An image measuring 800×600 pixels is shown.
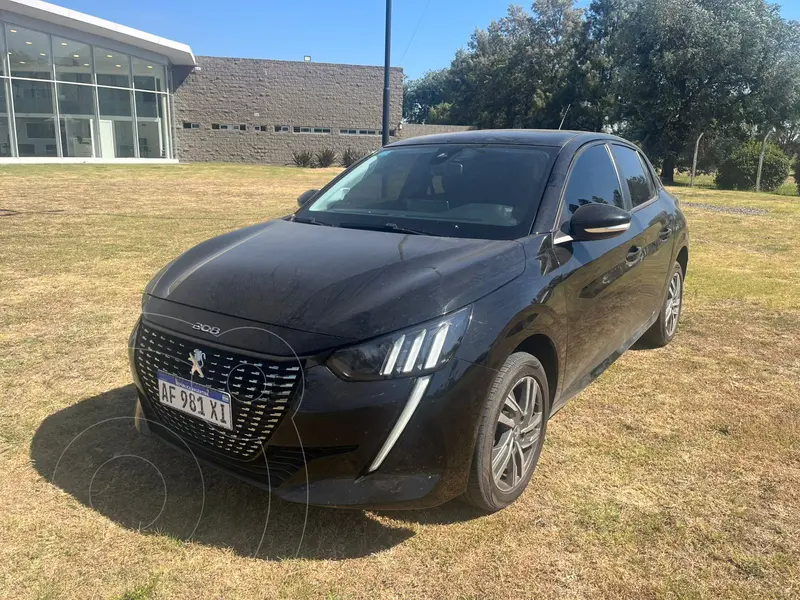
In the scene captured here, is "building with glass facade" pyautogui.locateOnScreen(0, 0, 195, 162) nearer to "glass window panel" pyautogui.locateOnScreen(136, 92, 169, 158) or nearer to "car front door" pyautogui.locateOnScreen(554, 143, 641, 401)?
"glass window panel" pyautogui.locateOnScreen(136, 92, 169, 158)

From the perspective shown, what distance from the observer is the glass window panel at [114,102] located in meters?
29.8

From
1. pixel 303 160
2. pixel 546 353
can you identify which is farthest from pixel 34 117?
pixel 546 353

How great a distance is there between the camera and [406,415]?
7.43 feet

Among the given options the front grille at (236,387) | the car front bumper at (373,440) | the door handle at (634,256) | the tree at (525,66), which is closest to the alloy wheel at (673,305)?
the door handle at (634,256)

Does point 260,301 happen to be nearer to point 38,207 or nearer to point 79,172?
point 38,207

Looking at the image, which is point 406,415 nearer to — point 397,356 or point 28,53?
point 397,356

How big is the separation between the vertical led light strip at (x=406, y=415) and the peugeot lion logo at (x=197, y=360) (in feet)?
2.58

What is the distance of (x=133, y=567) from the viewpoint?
238 centimetres

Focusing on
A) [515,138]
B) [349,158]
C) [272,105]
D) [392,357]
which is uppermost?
[272,105]

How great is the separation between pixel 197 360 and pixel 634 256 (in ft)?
9.03

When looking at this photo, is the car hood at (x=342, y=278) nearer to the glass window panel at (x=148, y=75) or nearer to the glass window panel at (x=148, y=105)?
the glass window panel at (x=148, y=105)

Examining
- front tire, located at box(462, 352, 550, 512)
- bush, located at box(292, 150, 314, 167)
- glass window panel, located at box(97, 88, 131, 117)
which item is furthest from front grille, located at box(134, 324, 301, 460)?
bush, located at box(292, 150, 314, 167)

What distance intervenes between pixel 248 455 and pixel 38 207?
40.6 feet

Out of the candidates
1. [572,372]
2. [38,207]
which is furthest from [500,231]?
[38,207]
